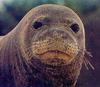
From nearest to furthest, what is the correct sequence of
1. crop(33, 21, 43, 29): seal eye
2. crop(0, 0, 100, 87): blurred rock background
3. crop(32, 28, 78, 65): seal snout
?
1. crop(32, 28, 78, 65): seal snout
2. crop(33, 21, 43, 29): seal eye
3. crop(0, 0, 100, 87): blurred rock background

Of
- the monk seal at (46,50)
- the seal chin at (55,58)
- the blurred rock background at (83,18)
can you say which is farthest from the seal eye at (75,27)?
the blurred rock background at (83,18)

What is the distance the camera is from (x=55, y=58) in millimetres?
1631

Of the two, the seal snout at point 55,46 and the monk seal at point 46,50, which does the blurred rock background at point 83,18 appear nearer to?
the monk seal at point 46,50

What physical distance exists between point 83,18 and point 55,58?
787mm

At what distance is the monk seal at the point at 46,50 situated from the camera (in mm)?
1631

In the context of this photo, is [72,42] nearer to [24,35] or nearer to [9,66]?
[24,35]

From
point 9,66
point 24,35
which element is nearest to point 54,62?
point 24,35

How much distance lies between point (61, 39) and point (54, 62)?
12 centimetres

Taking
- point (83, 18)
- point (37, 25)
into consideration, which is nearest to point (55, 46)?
point (37, 25)

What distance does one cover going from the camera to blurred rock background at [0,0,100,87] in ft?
7.20

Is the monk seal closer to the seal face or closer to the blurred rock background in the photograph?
the seal face

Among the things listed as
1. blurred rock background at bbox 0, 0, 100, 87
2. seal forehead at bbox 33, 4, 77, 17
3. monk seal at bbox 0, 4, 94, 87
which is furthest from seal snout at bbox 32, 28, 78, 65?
blurred rock background at bbox 0, 0, 100, 87

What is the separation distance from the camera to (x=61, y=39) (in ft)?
5.28

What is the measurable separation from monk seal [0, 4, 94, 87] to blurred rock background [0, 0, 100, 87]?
0.75ft
